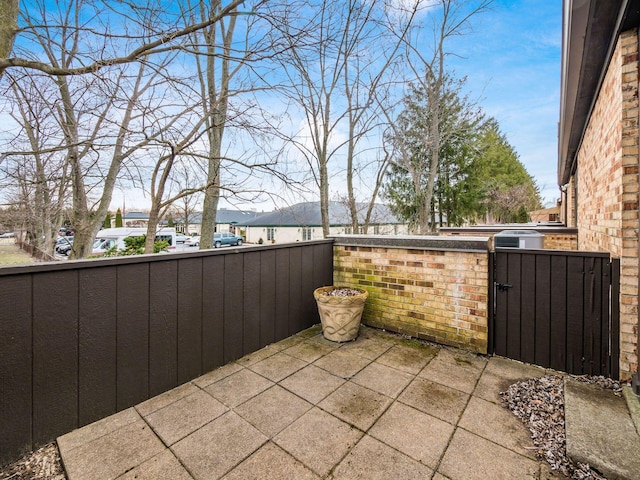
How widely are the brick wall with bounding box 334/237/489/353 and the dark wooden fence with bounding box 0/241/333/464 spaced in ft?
4.53

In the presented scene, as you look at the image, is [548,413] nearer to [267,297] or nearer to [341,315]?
[341,315]

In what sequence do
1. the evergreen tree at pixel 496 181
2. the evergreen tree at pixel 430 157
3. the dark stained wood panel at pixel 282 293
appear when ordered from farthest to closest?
the evergreen tree at pixel 496 181
the evergreen tree at pixel 430 157
the dark stained wood panel at pixel 282 293

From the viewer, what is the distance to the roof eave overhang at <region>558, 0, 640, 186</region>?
6.74 feet

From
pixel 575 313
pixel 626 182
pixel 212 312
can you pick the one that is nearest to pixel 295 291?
pixel 212 312

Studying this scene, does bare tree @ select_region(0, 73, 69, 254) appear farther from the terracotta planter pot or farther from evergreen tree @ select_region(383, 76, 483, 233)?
evergreen tree @ select_region(383, 76, 483, 233)

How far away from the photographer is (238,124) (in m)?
4.81

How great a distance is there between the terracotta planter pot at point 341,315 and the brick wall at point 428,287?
19.8 inches

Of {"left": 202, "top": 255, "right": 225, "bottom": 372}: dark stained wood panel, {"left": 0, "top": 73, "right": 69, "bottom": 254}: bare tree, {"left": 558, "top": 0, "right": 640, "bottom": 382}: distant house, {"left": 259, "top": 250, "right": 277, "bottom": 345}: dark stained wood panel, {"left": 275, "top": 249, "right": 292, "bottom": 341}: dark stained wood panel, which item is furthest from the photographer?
{"left": 0, "top": 73, "right": 69, "bottom": 254}: bare tree

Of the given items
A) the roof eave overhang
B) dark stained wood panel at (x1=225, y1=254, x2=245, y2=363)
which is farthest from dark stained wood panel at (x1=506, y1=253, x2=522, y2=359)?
dark stained wood panel at (x1=225, y1=254, x2=245, y2=363)

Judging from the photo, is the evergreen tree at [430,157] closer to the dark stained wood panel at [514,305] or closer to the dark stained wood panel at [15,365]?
the dark stained wood panel at [514,305]

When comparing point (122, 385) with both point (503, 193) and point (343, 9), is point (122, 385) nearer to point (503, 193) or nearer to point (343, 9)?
point (343, 9)

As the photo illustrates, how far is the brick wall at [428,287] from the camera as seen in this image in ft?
10.2

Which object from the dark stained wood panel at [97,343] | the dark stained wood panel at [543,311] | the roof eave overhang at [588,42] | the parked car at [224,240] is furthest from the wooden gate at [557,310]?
the parked car at [224,240]

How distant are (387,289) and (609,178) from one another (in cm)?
239
